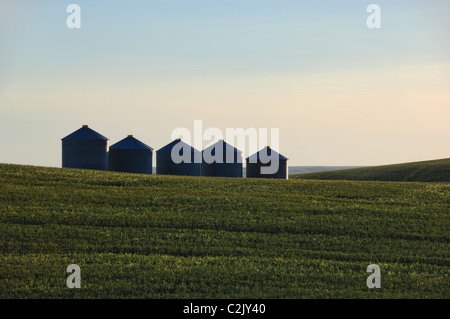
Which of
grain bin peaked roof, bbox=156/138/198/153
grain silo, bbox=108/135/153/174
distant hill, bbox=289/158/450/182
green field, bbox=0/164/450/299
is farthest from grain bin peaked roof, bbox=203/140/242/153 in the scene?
green field, bbox=0/164/450/299

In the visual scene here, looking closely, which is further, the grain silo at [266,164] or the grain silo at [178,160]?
the grain silo at [266,164]

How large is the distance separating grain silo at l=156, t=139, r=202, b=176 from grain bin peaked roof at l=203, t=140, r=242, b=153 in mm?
1755

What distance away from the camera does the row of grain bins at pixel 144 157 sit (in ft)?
174

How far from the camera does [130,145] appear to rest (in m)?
55.8

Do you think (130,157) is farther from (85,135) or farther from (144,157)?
(85,135)

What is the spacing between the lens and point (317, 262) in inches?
724

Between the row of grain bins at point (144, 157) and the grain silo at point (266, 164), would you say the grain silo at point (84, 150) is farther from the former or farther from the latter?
the grain silo at point (266, 164)

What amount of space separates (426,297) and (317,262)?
4258 mm

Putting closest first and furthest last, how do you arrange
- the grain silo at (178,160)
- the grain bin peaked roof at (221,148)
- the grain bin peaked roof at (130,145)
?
the grain bin peaked roof at (130,145) < the grain silo at (178,160) < the grain bin peaked roof at (221,148)

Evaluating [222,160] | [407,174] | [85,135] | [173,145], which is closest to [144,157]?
[173,145]

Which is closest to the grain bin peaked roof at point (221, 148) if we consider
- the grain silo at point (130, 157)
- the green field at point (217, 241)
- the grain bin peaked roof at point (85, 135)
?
the grain silo at point (130, 157)

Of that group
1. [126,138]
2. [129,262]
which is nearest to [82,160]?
[126,138]
